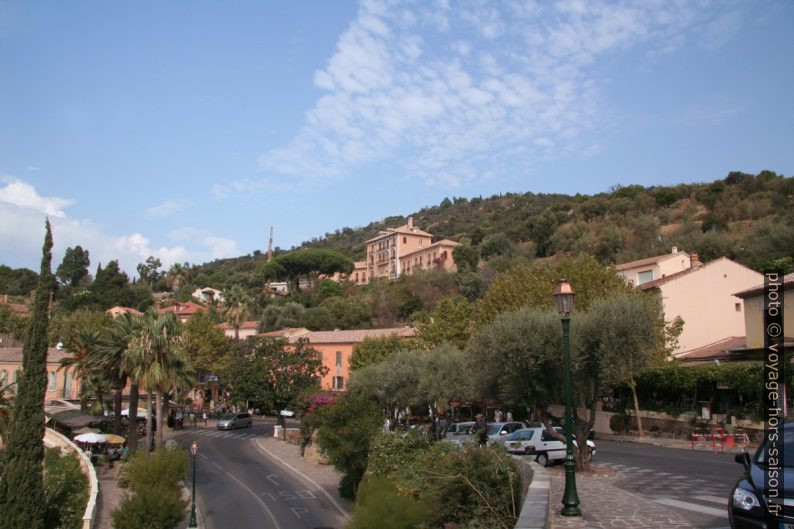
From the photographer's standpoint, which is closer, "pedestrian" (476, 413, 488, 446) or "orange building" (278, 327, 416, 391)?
"pedestrian" (476, 413, 488, 446)

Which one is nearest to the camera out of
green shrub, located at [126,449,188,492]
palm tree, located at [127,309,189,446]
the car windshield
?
the car windshield

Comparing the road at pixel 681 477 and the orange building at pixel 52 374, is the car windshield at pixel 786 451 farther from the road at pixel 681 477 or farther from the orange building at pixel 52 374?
the orange building at pixel 52 374

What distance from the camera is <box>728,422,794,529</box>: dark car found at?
21.7 feet

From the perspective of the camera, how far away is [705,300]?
42156 mm

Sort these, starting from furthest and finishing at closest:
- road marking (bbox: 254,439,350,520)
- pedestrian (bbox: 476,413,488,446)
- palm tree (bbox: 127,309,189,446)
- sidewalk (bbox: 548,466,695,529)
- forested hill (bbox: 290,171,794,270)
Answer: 1. forested hill (bbox: 290,171,794,270)
2. palm tree (bbox: 127,309,189,446)
3. road marking (bbox: 254,439,350,520)
4. pedestrian (bbox: 476,413,488,446)
5. sidewalk (bbox: 548,466,695,529)

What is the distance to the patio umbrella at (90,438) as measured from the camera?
112 ft

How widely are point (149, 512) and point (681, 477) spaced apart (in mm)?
18276

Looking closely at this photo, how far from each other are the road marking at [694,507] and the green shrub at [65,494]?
23.3 m

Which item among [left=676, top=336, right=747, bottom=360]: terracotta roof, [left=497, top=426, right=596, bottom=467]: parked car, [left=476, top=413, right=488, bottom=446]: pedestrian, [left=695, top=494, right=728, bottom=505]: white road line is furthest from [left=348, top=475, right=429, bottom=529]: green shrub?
[left=676, top=336, right=747, bottom=360]: terracotta roof

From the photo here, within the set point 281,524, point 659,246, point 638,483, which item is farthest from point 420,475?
point 659,246

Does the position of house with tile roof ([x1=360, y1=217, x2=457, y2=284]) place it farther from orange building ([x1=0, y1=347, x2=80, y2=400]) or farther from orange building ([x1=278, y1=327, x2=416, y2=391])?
orange building ([x1=0, y1=347, x2=80, y2=400])

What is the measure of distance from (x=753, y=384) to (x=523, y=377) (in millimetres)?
16095

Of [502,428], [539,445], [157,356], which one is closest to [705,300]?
[502,428]

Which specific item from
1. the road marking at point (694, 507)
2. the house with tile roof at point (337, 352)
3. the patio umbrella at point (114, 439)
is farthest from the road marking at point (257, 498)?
the house with tile roof at point (337, 352)
